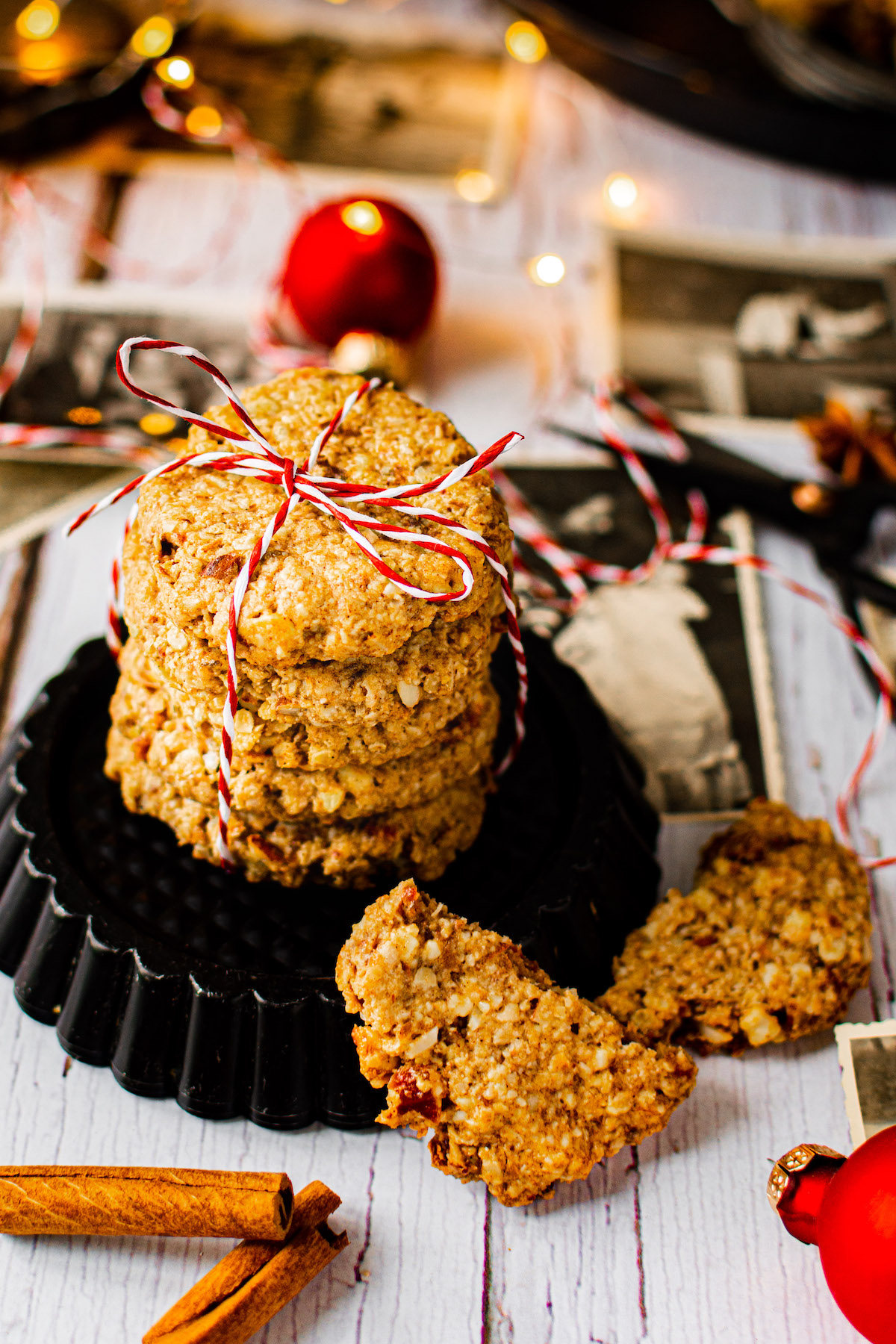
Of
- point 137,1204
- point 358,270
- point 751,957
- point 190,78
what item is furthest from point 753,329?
point 137,1204

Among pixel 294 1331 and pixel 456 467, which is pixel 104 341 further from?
pixel 294 1331

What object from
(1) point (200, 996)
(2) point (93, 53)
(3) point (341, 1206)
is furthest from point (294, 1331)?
(2) point (93, 53)

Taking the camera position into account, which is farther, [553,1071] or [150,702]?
[150,702]

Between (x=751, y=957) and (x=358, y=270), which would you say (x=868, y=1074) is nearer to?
(x=751, y=957)

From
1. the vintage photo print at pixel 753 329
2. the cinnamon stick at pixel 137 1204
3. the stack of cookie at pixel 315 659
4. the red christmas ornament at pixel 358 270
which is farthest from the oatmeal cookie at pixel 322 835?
the vintage photo print at pixel 753 329

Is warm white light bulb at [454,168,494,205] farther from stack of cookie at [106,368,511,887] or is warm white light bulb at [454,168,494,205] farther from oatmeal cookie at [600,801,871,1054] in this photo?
oatmeal cookie at [600,801,871,1054]

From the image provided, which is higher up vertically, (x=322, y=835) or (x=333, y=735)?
(x=333, y=735)

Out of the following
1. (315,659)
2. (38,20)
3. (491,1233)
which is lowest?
(491,1233)
